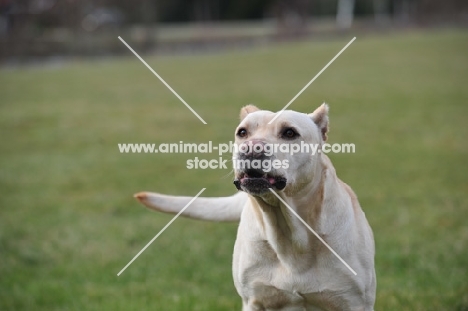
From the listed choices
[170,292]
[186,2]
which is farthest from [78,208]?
[186,2]

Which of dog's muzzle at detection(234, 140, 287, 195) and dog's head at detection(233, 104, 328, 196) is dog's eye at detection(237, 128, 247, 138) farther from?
dog's muzzle at detection(234, 140, 287, 195)

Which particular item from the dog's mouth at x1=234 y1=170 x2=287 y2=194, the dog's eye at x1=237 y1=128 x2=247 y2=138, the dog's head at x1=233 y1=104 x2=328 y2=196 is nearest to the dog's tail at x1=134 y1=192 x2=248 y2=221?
the dog's head at x1=233 y1=104 x2=328 y2=196

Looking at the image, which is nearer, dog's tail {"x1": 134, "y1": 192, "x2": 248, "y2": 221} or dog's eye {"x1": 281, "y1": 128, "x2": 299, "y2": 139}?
dog's eye {"x1": 281, "y1": 128, "x2": 299, "y2": 139}

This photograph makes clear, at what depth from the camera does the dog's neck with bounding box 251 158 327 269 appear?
4.38 metres

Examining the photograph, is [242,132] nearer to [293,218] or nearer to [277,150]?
[277,150]

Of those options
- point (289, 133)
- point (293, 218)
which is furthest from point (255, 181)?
point (293, 218)

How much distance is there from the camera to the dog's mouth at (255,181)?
3.96m

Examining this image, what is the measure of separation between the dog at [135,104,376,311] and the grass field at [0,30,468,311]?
1.60 metres

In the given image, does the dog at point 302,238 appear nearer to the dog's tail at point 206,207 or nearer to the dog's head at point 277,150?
the dog's head at point 277,150

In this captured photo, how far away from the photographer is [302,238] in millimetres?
4391

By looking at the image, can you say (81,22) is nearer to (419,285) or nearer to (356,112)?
(356,112)

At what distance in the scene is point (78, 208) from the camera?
11195mm

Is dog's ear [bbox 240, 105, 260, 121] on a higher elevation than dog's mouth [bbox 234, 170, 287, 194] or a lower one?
higher

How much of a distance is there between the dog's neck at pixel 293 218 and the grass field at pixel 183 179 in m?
1.72
